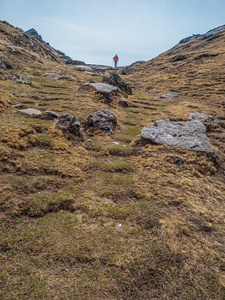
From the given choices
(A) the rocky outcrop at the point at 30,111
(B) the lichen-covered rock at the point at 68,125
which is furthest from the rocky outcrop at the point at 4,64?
(B) the lichen-covered rock at the point at 68,125

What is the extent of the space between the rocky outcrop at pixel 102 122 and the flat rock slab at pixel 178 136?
4.20 metres

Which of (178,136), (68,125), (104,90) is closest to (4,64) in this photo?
(104,90)

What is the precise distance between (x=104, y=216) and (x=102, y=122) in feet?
44.8

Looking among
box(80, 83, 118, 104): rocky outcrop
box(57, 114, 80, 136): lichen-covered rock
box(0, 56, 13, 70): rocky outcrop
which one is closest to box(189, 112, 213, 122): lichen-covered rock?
box(80, 83, 118, 104): rocky outcrop

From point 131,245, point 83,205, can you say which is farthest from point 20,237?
point 131,245

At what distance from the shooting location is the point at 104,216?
1033 cm

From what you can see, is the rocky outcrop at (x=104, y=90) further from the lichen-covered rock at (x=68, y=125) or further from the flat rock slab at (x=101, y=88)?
the lichen-covered rock at (x=68, y=125)

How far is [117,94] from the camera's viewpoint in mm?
36469

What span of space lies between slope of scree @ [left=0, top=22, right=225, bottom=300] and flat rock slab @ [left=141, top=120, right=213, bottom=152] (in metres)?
1.09

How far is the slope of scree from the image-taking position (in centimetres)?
715

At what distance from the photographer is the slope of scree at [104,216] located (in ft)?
23.5

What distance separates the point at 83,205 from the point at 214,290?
712 centimetres

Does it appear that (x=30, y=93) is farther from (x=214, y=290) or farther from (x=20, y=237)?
(x=214, y=290)

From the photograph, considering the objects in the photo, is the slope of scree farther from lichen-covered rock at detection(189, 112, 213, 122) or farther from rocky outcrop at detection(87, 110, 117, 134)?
lichen-covered rock at detection(189, 112, 213, 122)
